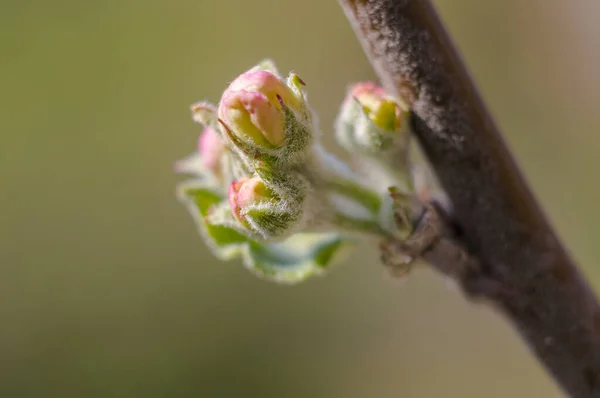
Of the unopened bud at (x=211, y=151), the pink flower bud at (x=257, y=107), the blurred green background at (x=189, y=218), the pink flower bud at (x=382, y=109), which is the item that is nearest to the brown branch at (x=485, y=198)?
the pink flower bud at (x=382, y=109)

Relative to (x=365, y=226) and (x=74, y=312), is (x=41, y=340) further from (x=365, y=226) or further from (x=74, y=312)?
(x=365, y=226)

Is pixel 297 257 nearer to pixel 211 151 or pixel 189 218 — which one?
pixel 211 151

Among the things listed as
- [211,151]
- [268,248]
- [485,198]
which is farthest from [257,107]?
[268,248]

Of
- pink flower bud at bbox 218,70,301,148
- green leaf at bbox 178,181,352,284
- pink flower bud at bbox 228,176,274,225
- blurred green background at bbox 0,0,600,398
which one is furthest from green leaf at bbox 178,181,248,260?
blurred green background at bbox 0,0,600,398

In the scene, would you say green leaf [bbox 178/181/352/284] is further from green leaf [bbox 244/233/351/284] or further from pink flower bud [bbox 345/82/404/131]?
pink flower bud [bbox 345/82/404/131]

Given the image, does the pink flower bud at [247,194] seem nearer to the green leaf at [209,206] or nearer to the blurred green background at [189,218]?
the green leaf at [209,206]

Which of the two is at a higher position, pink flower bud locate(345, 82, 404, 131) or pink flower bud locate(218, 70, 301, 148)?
pink flower bud locate(218, 70, 301, 148)

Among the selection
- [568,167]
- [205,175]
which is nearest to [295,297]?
[568,167]
